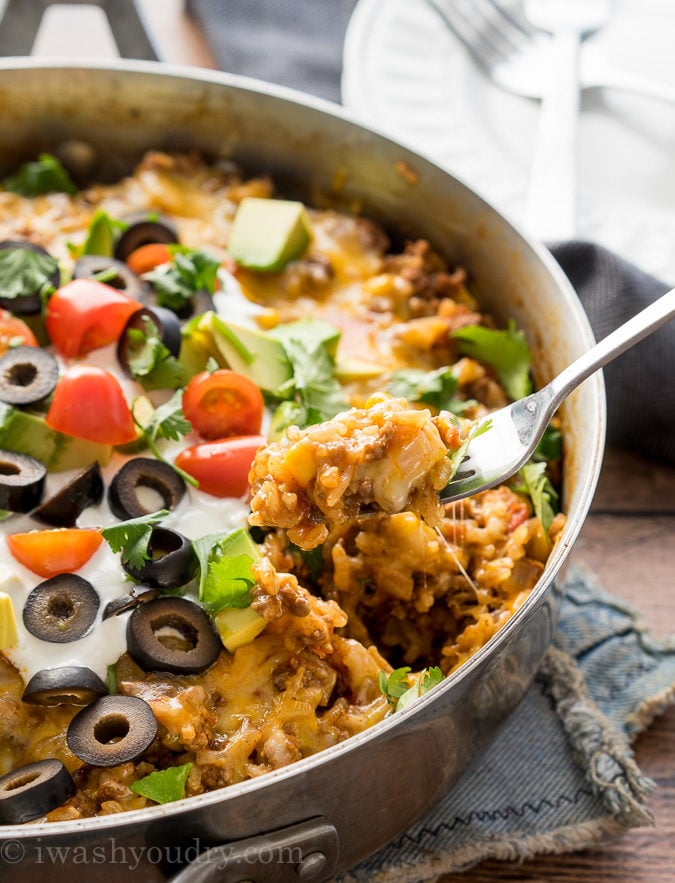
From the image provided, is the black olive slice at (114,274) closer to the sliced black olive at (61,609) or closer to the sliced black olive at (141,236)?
the sliced black olive at (141,236)

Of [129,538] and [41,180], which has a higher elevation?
[41,180]

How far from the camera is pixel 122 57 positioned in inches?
169

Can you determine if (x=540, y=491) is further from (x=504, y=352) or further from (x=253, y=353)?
(x=253, y=353)

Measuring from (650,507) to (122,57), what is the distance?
2.68 m

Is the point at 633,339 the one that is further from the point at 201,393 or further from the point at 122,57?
the point at 122,57

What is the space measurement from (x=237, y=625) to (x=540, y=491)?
1021mm

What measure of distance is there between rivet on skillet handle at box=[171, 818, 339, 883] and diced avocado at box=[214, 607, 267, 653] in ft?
1.63

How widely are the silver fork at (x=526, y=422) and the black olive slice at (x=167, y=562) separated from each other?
2.17 ft

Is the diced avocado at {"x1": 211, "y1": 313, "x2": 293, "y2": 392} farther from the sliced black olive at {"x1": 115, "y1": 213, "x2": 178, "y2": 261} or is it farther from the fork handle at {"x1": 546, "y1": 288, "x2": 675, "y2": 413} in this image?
the fork handle at {"x1": 546, "y1": 288, "x2": 675, "y2": 413}

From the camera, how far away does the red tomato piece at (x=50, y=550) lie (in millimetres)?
2715

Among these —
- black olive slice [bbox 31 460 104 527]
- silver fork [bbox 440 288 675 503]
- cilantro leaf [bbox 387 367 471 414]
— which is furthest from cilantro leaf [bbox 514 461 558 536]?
black olive slice [bbox 31 460 104 527]

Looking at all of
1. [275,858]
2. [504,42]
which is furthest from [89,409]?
[504,42]

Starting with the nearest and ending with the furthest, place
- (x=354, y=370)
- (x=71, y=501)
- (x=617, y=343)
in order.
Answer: (x=617, y=343) → (x=71, y=501) → (x=354, y=370)

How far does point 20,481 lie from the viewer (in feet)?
9.21
